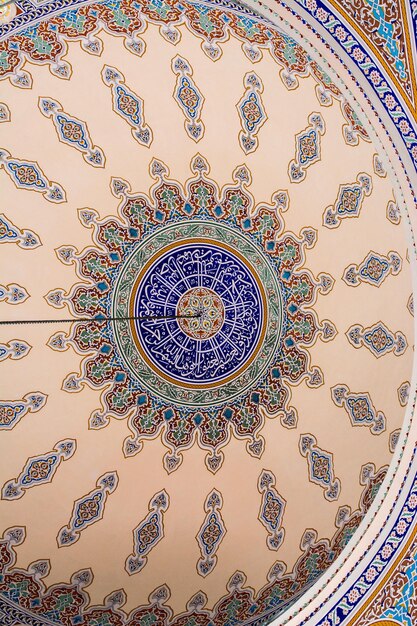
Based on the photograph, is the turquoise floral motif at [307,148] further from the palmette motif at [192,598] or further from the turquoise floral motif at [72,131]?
the palmette motif at [192,598]

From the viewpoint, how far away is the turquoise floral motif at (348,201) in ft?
19.3

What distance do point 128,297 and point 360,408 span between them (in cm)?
241

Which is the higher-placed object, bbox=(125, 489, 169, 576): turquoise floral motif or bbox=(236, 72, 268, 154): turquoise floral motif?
bbox=(236, 72, 268, 154): turquoise floral motif

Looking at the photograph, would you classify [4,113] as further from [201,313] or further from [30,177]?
[201,313]

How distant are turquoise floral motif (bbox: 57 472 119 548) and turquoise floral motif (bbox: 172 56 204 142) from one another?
3.27m

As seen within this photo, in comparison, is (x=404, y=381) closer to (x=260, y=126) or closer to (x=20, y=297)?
(x=260, y=126)

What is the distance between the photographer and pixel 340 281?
6199mm

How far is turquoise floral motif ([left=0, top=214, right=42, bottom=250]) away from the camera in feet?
19.3

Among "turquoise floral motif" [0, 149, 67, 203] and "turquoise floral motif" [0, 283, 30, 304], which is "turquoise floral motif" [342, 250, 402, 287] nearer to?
"turquoise floral motif" [0, 149, 67, 203]

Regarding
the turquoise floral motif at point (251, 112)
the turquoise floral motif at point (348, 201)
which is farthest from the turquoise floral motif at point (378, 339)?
the turquoise floral motif at point (251, 112)

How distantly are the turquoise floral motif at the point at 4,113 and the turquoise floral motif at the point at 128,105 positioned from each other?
0.85 metres

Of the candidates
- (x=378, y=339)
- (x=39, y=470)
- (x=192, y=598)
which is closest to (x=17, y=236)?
(x=39, y=470)

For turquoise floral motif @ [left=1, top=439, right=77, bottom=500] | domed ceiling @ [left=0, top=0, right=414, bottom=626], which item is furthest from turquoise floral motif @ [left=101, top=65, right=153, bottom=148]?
turquoise floral motif @ [left=1, top=439, right=77, bottom=500]

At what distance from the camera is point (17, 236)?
5.93 m
